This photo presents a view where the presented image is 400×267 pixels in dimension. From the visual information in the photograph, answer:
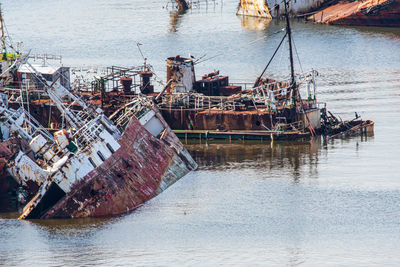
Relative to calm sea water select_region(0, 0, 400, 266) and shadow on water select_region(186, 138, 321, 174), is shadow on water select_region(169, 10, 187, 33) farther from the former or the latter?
shadow on water select_region(186, 138, 321, 174)

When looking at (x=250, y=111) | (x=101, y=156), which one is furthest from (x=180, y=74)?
(x=101, y=156)

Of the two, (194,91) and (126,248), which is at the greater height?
(194,91)

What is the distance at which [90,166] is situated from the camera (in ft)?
132

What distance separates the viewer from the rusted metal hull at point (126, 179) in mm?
39812

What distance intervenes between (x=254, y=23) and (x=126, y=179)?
76.4m

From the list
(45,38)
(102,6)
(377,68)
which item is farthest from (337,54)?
(102,6)

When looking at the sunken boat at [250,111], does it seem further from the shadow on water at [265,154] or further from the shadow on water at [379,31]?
the shadow on water at [379,31]

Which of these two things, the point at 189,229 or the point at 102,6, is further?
the point at 102,6

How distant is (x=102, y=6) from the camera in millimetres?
145250

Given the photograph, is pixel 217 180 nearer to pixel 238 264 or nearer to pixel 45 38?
pixel 238 264

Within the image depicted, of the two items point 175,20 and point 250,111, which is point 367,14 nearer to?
point 175,20

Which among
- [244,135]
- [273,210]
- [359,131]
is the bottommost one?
[273,210]

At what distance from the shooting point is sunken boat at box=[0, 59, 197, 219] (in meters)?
Answer: 39.8

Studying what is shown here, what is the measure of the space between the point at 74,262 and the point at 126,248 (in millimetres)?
2696
